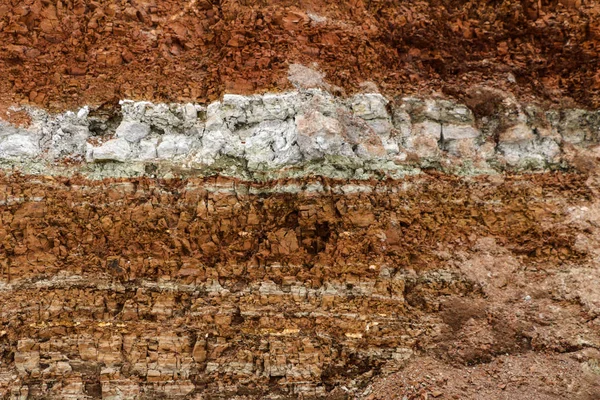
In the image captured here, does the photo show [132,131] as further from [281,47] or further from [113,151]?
[281,47]

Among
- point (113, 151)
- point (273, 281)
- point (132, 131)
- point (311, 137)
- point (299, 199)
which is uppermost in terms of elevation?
point (132, 131)

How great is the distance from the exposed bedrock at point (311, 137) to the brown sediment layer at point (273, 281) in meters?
0.42

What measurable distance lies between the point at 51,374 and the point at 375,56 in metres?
8.35

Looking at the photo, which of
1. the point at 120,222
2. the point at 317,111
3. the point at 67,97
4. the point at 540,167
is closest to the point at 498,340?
the point at 540,167

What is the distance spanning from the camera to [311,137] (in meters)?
9.28

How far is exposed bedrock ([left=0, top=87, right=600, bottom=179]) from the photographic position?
9.27 meters

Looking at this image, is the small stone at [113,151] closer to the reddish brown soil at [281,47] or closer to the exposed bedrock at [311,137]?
the exposed bedrock at [311,137]

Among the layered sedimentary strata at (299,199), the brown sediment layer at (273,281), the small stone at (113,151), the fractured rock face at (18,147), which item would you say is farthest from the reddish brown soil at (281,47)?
the brown sediment layer at (273,281)

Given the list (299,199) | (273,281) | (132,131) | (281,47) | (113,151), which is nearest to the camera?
(273,281)

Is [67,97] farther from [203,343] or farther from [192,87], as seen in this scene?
[203,343]

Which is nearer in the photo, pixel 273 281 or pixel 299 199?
pixel 273 281

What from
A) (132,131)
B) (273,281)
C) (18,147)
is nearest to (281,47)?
(132,131)

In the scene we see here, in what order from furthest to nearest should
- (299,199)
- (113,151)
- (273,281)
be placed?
(113,151)
(299,199)
(273,281)

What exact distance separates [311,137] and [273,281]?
2741mm
